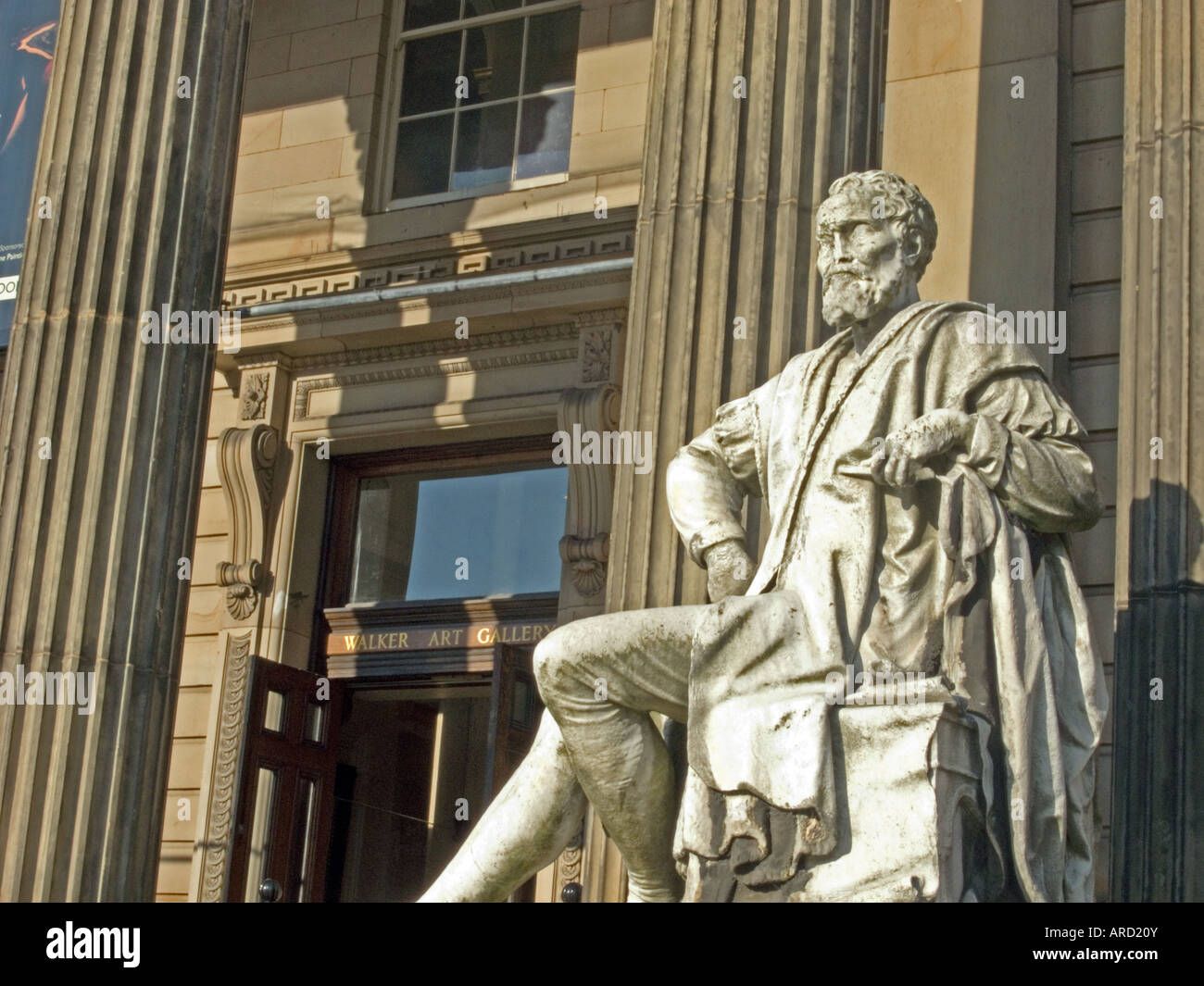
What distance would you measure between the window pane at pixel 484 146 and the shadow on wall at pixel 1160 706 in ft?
25.9

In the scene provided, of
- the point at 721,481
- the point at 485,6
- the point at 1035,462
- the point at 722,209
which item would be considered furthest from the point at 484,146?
the point at 1035,462

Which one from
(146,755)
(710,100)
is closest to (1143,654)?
(710,100)

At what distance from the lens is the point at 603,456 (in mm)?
12891

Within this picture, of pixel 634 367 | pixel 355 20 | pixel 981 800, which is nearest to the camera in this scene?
pixel 981 800

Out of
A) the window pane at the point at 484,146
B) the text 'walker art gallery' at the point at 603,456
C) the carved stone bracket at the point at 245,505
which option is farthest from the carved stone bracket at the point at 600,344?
the carved stone bracket at the point at 245,505

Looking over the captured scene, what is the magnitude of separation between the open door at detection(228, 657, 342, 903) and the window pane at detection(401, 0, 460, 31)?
202 inches

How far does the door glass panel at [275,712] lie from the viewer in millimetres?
13625

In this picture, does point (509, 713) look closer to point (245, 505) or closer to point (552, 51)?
point (245, 505)

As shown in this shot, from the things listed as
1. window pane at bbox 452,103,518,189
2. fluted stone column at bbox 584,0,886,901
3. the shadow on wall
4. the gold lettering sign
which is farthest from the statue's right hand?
window pane at bbox 452,103,518,189

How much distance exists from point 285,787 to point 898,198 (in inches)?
351

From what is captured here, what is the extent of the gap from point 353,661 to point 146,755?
424cm
